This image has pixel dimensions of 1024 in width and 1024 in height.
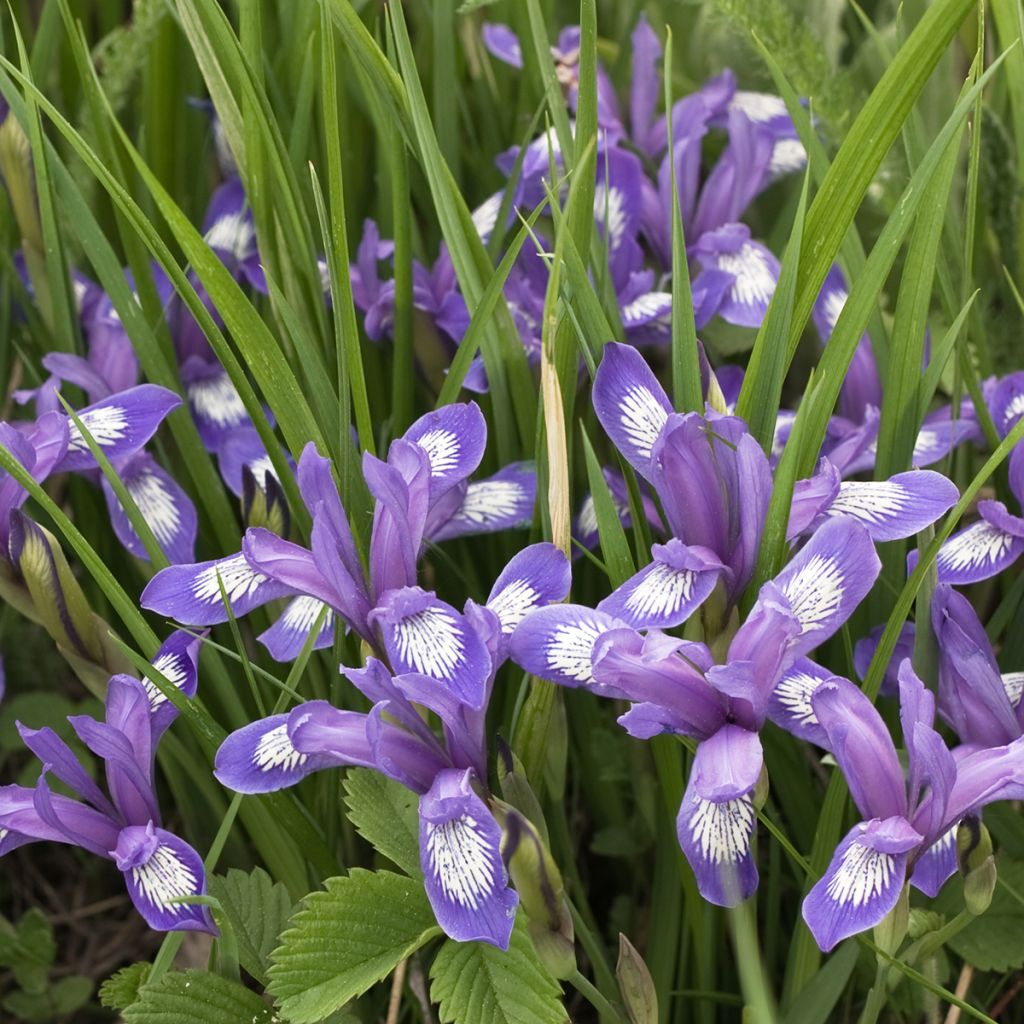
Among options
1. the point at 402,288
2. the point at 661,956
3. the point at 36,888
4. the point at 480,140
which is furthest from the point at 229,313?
the point at 36,888

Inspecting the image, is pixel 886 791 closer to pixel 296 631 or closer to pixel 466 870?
pixel 466 870

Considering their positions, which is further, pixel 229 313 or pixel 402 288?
pixel 402 288

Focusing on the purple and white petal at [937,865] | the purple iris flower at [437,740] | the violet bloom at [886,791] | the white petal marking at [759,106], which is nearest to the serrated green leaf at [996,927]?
the purple and white petal at [937,865]

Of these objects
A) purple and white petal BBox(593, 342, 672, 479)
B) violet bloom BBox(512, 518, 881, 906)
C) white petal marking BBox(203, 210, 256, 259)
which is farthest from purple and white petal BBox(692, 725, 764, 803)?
white petal marking BBox(203, 210, 256, 259)

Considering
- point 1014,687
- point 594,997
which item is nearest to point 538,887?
point 594,997

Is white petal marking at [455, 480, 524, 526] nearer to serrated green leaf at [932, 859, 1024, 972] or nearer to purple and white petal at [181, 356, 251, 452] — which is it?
purple and white petal at [181, 356, 251, 452]

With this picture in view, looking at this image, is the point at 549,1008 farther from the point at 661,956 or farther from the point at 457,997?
the point at 661,956

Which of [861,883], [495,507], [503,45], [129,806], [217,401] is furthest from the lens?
[503,45]

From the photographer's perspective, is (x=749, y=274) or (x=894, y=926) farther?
(x=749, y=274)

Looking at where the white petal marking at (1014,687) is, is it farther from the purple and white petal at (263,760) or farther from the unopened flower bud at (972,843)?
the purple and white petal at (263,760)
